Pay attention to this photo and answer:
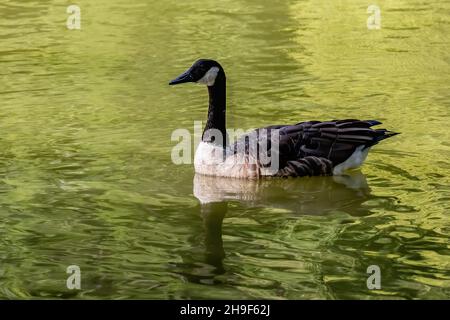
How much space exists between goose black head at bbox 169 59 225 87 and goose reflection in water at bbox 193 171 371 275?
1.20 m

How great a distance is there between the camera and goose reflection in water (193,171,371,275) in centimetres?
1112

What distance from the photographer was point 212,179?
40.4 feet

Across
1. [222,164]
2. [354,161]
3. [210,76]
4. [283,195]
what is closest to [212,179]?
[222,164]

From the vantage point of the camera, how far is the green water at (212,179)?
9273mm

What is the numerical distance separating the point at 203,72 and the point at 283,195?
195 centimetres

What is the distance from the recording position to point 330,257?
376 inches

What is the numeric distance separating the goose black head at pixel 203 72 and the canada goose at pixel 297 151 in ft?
0.08

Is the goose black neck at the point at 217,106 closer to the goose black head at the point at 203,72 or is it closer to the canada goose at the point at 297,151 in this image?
the goose black head at the point at 203,72

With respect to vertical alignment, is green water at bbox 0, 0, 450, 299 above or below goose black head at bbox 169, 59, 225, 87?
below

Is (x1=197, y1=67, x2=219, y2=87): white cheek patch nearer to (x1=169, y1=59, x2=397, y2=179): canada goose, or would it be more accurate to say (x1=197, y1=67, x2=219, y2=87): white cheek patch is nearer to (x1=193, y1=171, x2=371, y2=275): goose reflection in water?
(x1=169, y1=59, x2=397, y2=179): canada goose

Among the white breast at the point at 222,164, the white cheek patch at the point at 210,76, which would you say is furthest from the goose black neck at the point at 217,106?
the white breast at the point at 222,164

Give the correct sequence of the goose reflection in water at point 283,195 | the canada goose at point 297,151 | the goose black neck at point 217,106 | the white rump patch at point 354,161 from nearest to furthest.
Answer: the goose reflection in water at point 283,195
the canada goose at point 297,151
the white rump patch at point 354,161
the goose black neck at point 217,106

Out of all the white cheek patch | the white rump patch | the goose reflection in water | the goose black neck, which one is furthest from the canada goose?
the goose black neck
